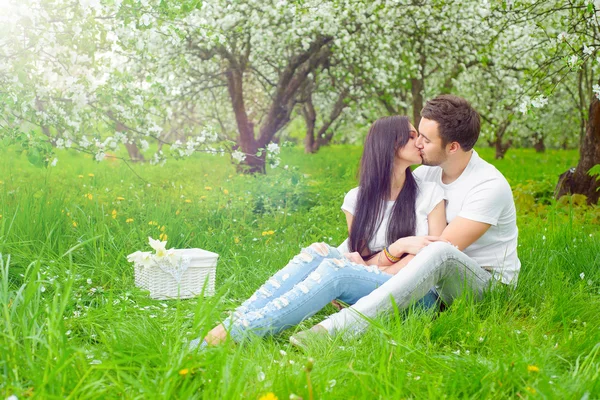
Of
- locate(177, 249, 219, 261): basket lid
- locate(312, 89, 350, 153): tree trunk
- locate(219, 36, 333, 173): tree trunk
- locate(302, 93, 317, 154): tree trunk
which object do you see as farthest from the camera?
locate(302, 93, 317, 154): tree trunk

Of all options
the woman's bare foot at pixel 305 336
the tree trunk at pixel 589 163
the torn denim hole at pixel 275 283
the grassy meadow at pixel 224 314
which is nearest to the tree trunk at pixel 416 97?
the tree trunk at pixel 589 163

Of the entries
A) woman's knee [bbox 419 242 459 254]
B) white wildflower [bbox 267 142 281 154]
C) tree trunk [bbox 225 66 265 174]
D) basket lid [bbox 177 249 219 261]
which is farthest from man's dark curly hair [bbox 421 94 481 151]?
tree trunk [bbox 225 66 265 174]

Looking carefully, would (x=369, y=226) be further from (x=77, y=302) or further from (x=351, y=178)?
(x=351, y=178)

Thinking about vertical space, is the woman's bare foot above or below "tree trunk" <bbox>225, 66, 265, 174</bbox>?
below

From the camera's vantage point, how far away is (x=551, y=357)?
102 inches

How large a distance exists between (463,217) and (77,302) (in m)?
2.06

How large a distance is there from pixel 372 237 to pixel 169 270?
117 centimetres

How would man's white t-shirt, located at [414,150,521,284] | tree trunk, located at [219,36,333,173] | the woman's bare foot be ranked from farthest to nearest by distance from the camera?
1. tree trunk, located at [219,36,333,173]
2. man's white t-shirt, located at [414,150,521,284]
3. the woman's bare foot

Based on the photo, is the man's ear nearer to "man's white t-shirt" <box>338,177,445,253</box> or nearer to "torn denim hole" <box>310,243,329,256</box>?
"man's white t-shirt" <box>338,177,445,253</box>

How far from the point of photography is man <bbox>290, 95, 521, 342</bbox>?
9.93ft


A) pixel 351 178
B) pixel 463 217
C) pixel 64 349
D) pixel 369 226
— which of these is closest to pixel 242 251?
pixel 369 226

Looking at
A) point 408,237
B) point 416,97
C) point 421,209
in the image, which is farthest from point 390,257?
point 416,97

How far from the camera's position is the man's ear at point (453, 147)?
343 cm

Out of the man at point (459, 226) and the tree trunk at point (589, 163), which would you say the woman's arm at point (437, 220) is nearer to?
the man at point (459, 226)
